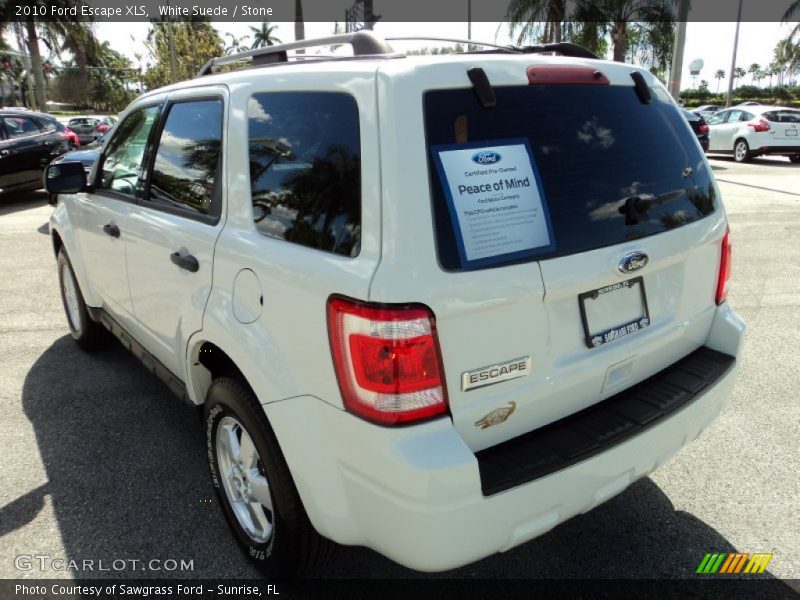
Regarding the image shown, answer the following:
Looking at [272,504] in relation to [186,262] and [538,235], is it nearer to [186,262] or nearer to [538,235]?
[186,262]

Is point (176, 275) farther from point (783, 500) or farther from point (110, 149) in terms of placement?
point (783, 500)

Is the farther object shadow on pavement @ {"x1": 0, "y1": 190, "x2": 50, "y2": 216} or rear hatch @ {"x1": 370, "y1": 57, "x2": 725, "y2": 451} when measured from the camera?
shadow on pavement @ {"x1": 0, "y1": 190, "x2": 50, "y2": 216}

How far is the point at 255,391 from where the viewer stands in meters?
2.20

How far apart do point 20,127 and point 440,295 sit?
13.6 m

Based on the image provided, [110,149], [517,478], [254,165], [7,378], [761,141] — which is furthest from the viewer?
[761,141]

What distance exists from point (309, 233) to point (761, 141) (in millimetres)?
19910

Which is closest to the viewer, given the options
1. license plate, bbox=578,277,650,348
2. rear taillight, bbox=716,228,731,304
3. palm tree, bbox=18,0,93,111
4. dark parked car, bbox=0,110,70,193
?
license plate, bbox=578,277,650,348

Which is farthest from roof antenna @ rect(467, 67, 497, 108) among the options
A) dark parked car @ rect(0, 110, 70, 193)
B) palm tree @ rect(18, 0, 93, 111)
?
palm tree @ rect(18, 0, 93, 111)

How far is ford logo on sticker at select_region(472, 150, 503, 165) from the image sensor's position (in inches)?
76.0

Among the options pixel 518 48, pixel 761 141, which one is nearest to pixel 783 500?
pixel 518 48

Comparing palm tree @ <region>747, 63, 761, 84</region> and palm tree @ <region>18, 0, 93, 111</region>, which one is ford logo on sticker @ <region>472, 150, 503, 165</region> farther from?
palm tree @ <region>747, 63, 761, 84</region>

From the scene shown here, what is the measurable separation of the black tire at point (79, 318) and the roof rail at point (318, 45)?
6.43 ft

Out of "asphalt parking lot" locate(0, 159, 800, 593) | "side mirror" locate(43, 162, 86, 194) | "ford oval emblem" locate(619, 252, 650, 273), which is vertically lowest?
"asphalt parking lot" locate(0, 159, 800, 593)

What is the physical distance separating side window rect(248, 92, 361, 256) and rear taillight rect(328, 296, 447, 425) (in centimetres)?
22
